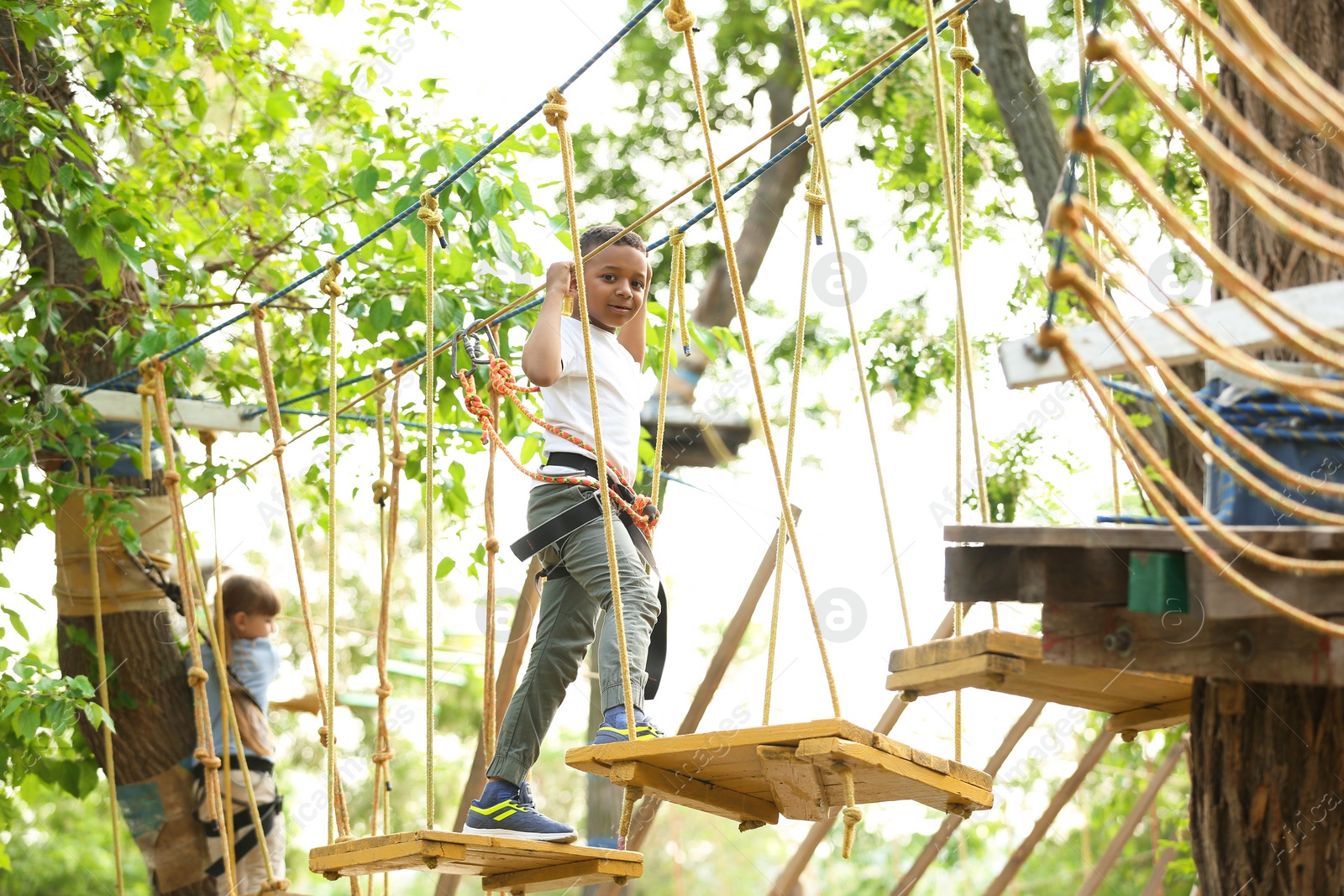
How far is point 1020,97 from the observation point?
4.18 metres

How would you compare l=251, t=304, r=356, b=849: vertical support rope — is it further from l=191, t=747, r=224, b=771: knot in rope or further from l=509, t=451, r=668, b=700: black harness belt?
l=509, t=451, r=668, b=700: black harness belt

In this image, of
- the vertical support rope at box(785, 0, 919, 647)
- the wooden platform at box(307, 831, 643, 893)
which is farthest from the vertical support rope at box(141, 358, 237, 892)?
the vertical support rope at box(785, 0, 919, 647)

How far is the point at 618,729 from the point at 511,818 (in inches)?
10.8

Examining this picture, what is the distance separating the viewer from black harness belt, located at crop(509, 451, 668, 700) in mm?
2447

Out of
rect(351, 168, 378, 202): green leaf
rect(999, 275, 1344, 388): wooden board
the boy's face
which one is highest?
rect(351, 168, 378, 202): green leaf

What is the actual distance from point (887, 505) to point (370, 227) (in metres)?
2.13

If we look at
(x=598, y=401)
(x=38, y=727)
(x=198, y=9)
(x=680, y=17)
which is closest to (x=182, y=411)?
(x=38, y=727)

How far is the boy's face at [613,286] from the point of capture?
2.63 metres

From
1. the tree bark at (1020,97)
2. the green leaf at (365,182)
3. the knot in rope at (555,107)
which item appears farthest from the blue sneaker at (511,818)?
the tree bark at (1020,97)

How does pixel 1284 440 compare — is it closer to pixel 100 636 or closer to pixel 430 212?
pixel 430 212

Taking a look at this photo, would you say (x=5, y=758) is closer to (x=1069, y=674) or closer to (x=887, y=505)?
(x=887, y=505)

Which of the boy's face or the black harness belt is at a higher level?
the boy's face

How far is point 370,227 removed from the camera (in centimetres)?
399

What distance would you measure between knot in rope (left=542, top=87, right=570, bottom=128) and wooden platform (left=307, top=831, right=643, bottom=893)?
3.76ft
